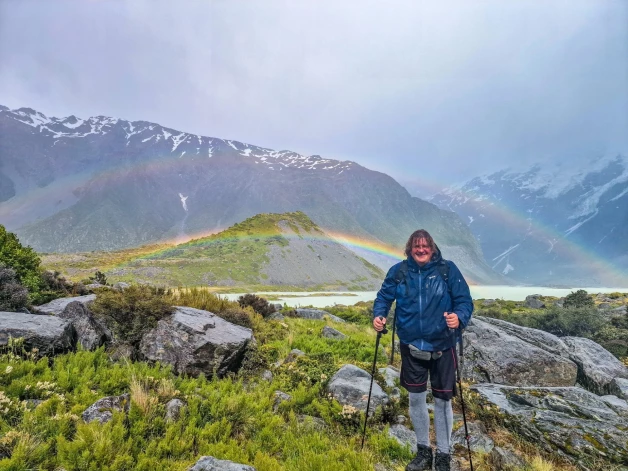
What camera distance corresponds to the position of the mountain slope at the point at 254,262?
62.8 metres

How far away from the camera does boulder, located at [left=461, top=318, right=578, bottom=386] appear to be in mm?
7656

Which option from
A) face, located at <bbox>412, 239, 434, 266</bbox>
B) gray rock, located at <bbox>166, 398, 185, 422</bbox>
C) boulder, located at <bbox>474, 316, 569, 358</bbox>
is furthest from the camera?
boulder, located at <bbox>474, 316, 569, 358</bbox>

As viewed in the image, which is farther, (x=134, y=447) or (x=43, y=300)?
(x=43, y=300)

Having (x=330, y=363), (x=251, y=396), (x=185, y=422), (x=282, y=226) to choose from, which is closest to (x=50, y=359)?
(x=185, y=422)

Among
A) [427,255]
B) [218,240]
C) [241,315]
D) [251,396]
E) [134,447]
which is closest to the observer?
[134,447]

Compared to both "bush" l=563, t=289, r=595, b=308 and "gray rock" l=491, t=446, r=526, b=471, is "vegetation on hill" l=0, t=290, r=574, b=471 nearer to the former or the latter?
"gray rock" l=491, t=446, r=526, b=471

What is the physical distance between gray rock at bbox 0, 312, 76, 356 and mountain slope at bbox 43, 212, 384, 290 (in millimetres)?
51880

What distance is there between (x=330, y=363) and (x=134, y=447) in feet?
16.7

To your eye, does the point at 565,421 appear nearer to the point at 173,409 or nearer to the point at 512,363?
the point at 512,363

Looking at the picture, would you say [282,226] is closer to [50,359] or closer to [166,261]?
[166,261]

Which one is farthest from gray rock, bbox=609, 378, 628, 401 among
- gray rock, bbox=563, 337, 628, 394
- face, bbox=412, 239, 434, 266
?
face, bbox=412, 239, 434, 266

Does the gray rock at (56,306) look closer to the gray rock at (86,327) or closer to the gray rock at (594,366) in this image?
the gray rock at (86,327)

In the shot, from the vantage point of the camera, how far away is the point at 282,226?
364 ft

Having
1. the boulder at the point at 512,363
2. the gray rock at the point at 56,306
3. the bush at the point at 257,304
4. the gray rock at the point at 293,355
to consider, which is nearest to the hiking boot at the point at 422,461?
the boulder at the point at 512,363
